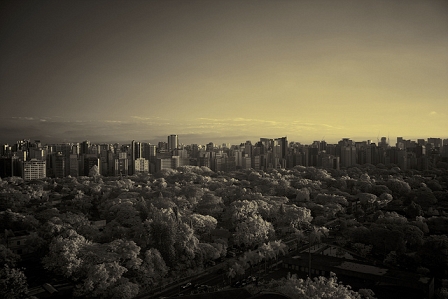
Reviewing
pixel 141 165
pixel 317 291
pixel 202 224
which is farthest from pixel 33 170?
pixel 317 291

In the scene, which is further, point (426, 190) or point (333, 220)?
point (426, 190)

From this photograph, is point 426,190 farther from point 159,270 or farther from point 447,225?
point 159,270

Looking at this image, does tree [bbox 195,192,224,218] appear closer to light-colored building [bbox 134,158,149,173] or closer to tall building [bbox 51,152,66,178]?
tall building [bbox 51,152,66,178]

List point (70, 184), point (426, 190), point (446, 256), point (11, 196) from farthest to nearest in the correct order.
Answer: point (70, 184), point (426, 190), point (11, 196), point (446, 256)

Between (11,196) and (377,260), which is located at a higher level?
(11,196)

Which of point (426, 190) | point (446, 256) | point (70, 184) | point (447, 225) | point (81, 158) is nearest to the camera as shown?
point (446, 256)

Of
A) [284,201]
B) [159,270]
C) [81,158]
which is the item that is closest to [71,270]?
[159,270]

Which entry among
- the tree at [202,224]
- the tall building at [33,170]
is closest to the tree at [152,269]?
the tree at [202,224]

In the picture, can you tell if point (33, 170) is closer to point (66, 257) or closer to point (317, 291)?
point (66, 257)

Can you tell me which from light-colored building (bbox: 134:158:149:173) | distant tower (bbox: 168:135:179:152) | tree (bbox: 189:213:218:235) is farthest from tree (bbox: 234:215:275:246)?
distant tower (bbox: 168:135:179:152)
